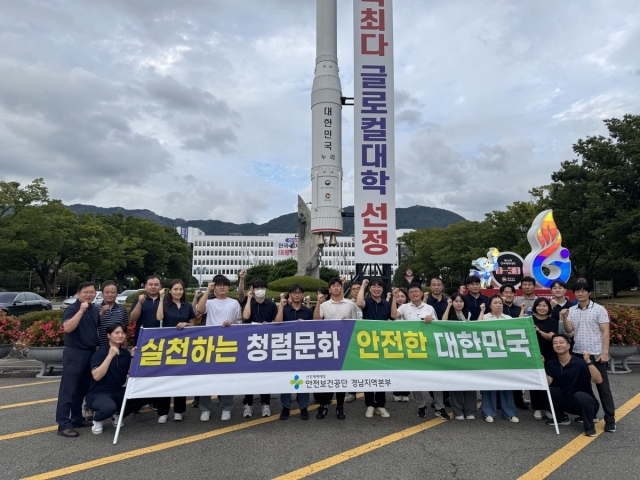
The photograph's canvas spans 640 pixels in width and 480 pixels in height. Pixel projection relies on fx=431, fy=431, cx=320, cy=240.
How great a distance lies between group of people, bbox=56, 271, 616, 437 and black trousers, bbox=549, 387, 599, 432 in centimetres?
1

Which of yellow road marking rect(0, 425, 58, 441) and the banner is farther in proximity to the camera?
the banner

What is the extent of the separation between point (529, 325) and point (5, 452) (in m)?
6.22

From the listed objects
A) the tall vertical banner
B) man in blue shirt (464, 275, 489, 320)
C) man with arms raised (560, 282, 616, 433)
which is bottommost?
man with arms raised (560, 282, 616, 433)

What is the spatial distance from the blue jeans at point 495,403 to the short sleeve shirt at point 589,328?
1091 mm

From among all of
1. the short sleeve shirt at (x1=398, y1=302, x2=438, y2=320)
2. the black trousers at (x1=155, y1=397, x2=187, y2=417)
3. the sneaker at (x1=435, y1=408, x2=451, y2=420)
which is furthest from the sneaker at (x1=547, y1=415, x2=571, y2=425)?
the black trousers at (x1=155, y1=397, x2=187, y2=417)

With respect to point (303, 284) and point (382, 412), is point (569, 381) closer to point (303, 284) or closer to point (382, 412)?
point (382, 412)

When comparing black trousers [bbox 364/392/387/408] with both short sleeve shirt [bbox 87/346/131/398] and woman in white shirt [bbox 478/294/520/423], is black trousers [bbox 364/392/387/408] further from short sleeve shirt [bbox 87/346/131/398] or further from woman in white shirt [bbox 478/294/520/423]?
short sleeve shirt [bbox 87/346/131/398]

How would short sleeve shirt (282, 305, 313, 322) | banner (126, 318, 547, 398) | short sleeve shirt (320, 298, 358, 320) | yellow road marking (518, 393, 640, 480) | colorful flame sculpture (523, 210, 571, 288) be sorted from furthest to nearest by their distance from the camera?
colorful flame sculpture (523, 210, 571, 288), short sleeve shirt (282, 305, 313, 322), short sleeve shirt (320, 298, 358, 320), banner (126, 318, 547, 398), yellow road marking (518, 393, 640, 480)

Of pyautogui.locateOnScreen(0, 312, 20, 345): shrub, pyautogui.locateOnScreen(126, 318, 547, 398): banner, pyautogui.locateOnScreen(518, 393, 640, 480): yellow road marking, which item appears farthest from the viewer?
pyautogui.locateOnScreen(0, 312, 20, 345): shrub

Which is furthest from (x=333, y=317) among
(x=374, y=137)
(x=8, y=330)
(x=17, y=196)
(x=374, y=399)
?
(x=17, y=196)

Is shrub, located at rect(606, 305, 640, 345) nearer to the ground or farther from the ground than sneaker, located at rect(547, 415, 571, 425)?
farther from the ground

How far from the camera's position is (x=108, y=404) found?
506 cm

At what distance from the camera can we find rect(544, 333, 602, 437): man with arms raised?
5.07 m

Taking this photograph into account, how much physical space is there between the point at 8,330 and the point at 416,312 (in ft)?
27.3
